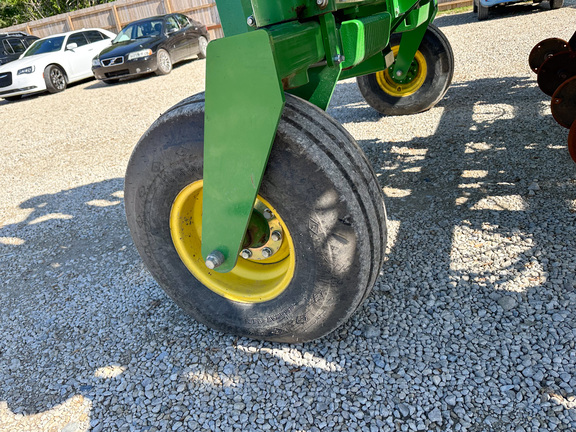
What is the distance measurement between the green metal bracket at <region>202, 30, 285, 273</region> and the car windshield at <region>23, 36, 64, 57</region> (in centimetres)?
1207

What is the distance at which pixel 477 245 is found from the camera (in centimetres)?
269

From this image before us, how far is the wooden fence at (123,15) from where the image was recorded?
16.1m

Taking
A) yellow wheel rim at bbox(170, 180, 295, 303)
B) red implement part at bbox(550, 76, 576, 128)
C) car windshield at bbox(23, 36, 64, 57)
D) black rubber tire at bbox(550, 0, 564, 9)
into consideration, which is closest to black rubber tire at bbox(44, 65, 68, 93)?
car windshield at bbox(23, 36, 64, 57)

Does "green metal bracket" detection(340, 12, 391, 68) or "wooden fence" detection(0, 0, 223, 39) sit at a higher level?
"wooden fence" detection(0, 0, 223, 39)

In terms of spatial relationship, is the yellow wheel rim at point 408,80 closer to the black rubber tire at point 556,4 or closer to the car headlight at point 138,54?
the car headlight at point 138,54

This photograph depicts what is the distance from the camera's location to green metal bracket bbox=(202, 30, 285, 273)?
1574 millimetres

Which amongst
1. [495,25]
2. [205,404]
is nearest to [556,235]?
[205,404]

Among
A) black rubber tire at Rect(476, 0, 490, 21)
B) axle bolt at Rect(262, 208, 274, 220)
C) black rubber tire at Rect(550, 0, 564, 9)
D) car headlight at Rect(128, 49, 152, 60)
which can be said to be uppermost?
car headlight at Rect(128, 49, 152, 60)

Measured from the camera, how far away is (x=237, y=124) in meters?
1.68

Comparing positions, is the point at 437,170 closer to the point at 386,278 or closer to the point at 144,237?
the point at 386,278

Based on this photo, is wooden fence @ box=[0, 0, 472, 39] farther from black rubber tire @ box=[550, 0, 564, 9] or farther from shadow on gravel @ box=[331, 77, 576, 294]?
shadow on gravel @ box=[331, 77, 576, 294]

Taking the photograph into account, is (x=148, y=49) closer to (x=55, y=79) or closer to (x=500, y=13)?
(x=55, y=79)

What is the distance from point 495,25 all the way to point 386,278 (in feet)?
30.9

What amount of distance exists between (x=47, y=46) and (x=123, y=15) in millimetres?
6316
